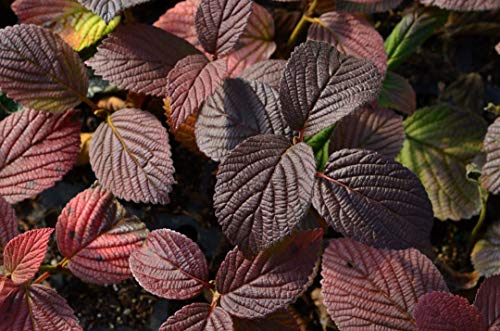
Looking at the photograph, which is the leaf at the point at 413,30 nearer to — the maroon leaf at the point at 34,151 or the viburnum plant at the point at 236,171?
the viburnum plant at the point at 236,171

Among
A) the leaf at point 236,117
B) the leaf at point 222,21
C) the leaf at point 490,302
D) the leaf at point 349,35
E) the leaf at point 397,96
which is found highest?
the leaf at point 222,21

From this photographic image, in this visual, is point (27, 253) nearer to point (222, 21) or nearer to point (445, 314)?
point (222, 21)

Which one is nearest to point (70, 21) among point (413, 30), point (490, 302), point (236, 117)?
point (236, 117)

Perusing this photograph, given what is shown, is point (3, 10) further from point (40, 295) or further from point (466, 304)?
point (466, 304)

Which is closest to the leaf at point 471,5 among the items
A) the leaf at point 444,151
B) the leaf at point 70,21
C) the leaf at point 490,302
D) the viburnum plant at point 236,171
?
the viburnum plant at point 236,171

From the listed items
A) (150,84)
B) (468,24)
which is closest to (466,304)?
(150,84)

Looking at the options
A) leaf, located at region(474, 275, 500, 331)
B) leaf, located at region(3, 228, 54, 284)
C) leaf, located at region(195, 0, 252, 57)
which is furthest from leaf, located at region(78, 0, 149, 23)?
leaf, located at region(474, 275, 500, 331)
